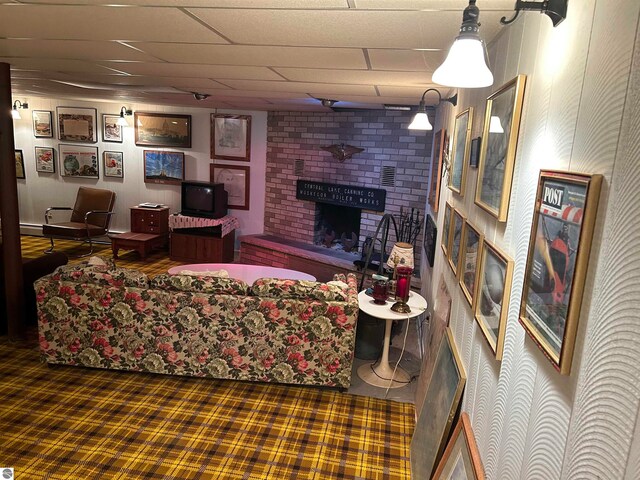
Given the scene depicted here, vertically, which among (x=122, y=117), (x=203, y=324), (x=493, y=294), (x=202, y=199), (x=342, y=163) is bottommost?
(x=203, y=324)

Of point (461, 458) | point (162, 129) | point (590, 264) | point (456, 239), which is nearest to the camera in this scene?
point (590, 264)

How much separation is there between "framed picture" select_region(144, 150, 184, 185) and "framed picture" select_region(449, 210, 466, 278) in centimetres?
563

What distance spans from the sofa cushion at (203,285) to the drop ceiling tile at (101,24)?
1.66 meters

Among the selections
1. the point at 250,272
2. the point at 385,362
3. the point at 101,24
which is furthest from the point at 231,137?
the point at 101,24

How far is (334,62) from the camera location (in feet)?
8.66

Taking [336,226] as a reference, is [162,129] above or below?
above

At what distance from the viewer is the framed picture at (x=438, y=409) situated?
2105 millimetres

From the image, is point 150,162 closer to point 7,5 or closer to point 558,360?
point 7,5

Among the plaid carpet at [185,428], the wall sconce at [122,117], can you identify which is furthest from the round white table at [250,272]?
the wall sconce at [122,117]

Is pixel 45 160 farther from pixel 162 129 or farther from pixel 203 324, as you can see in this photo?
pixel 203 324

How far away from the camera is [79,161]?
24.9ft

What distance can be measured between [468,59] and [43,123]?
26.9ft

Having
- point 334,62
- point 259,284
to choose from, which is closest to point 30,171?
point 259,284

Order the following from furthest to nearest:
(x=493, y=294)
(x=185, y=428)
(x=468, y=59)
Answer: (x=185, y=428) < (x=493, y=294) < (x=468, y=59)
